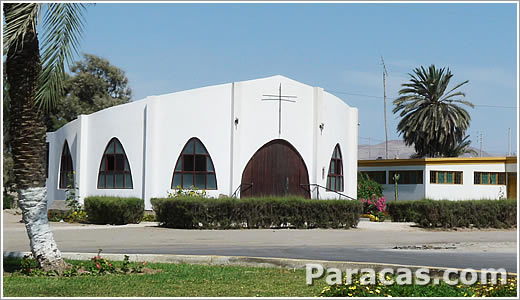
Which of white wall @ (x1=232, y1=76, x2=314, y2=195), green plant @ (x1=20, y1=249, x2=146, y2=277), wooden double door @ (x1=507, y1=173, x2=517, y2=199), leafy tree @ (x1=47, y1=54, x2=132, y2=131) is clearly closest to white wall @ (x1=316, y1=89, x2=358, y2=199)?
white wall @ (x1=232, y1=76, x2=314, y2=195)

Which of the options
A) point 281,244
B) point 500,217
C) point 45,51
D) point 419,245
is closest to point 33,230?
point 45,51

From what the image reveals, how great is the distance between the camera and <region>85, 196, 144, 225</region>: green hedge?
82.3ft

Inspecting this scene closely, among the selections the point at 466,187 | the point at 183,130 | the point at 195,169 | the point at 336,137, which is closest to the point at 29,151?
the point at 183,130

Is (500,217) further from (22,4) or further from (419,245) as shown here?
(22,4)

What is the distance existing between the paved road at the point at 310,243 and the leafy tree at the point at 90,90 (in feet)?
100

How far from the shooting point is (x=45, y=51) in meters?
11.3

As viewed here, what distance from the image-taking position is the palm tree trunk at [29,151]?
11.2m

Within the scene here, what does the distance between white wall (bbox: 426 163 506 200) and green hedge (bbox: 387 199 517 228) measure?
1564cm

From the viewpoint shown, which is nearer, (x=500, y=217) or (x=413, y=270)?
(x=413, y=270)

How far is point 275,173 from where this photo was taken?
2881 centimetres

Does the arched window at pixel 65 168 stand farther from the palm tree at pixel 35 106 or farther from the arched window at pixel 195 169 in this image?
the palm tree at pixel 35 106

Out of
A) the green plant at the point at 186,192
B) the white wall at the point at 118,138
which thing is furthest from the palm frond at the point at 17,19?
the white wall at the point at 118,138

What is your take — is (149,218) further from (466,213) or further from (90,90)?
(90,90)

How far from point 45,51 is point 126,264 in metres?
3.85
